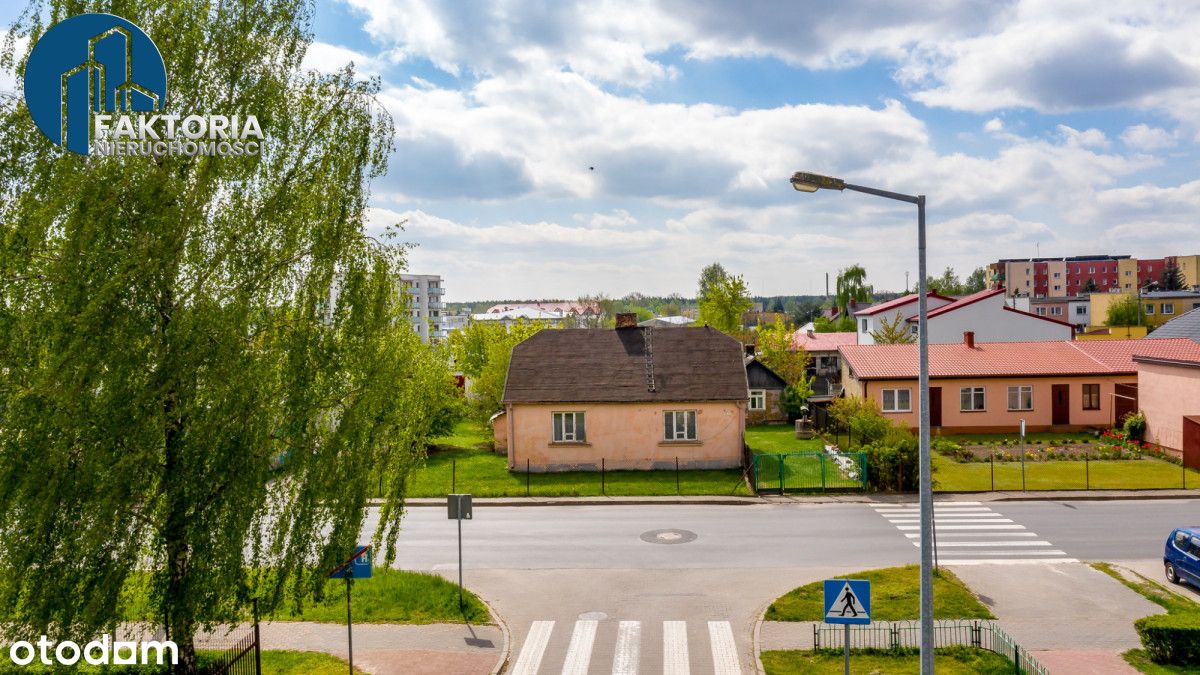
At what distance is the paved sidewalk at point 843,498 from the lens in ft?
82.6

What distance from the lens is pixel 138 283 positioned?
944cm

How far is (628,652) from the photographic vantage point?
555 inches

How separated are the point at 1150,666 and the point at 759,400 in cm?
3088

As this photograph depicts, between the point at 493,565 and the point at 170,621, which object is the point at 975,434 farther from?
the point at 170,621

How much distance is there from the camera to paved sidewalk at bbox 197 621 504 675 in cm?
1360

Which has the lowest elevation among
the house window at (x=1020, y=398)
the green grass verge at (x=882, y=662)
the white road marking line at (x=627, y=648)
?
the white road marking line at (x=627, y=648)

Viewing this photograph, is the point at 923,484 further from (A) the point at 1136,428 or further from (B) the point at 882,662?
(A) the point at 1136,428

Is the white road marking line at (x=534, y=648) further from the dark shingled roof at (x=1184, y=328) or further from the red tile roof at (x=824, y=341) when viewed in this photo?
the red tile roof at (x=824, y=341)

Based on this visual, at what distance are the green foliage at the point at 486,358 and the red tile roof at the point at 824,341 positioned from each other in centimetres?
2142

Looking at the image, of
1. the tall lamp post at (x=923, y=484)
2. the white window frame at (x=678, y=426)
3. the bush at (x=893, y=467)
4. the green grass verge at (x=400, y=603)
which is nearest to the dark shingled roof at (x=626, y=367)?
the white window frame at (x=678, y=426)

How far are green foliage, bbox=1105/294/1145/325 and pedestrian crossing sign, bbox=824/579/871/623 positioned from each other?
326 feet

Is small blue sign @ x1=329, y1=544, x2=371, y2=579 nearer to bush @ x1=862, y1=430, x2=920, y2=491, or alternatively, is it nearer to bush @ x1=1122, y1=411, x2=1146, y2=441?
bush @ x1=862, y1=430, x2=920, y2=491

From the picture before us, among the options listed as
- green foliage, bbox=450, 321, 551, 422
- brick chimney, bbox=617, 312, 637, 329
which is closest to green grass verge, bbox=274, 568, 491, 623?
green foliage, bbox=450, 321, 551, 422

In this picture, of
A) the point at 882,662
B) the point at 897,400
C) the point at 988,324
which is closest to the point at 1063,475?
the point at 897,400
